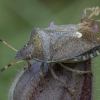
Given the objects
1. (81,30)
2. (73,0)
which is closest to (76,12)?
(73,0)

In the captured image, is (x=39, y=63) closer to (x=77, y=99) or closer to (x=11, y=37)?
(x=77, y=99)

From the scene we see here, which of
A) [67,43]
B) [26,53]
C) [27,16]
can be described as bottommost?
[26,53]

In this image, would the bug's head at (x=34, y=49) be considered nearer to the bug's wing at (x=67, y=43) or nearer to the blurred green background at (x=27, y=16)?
the bug's wing at (x=67, y=43)

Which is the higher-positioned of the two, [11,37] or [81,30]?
[11,37]

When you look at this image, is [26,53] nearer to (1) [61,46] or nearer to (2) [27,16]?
(1) [61,46]

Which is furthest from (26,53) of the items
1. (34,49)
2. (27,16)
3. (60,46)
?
(27,16)

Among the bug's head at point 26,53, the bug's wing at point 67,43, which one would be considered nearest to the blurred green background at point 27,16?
the bug's head at point 26,53
